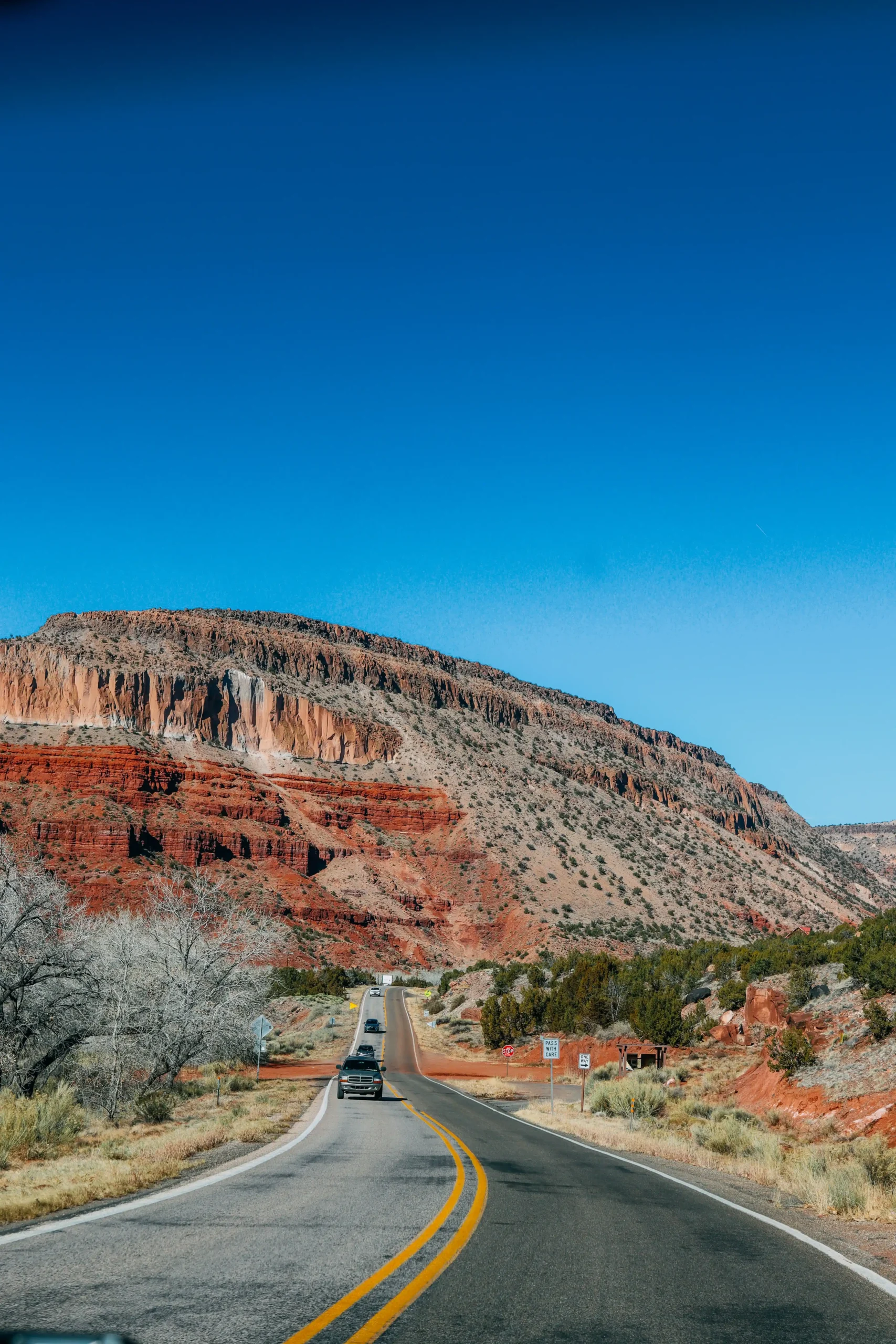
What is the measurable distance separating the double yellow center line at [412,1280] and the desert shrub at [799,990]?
22.2 meters

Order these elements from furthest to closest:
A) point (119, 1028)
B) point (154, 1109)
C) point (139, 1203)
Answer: point (119, 1028) → point (154, 1109) → point (139, 1203)

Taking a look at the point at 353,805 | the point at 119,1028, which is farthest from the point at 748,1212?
the point at 353,805

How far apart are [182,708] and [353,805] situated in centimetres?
2318

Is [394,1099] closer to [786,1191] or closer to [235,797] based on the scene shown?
[786,1191]

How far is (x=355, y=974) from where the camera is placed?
85.6 metres

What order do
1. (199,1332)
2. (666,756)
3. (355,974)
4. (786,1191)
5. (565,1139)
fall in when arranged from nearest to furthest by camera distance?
1. (199,1332)
2. (786,1191)
3. (565,1139)
4. (355,974)
5. (666,756)

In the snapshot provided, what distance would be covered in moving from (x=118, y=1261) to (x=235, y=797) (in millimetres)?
99444

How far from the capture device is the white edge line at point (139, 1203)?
7.44 meters

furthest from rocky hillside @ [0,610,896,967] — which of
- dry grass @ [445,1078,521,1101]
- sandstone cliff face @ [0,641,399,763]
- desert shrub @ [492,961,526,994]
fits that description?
dry grass @ [445,1078,521,1101]

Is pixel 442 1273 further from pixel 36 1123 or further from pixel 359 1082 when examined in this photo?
pixel 359 1082

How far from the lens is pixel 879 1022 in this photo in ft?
77.2

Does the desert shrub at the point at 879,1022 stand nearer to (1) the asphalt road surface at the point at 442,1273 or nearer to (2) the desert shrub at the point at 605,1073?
(2) the desert shrub at the point at 605,1073

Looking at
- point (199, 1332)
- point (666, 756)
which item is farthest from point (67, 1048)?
point (666, 756)

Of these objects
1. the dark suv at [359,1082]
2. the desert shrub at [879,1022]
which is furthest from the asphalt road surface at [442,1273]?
the dark suv at [359,1082]
